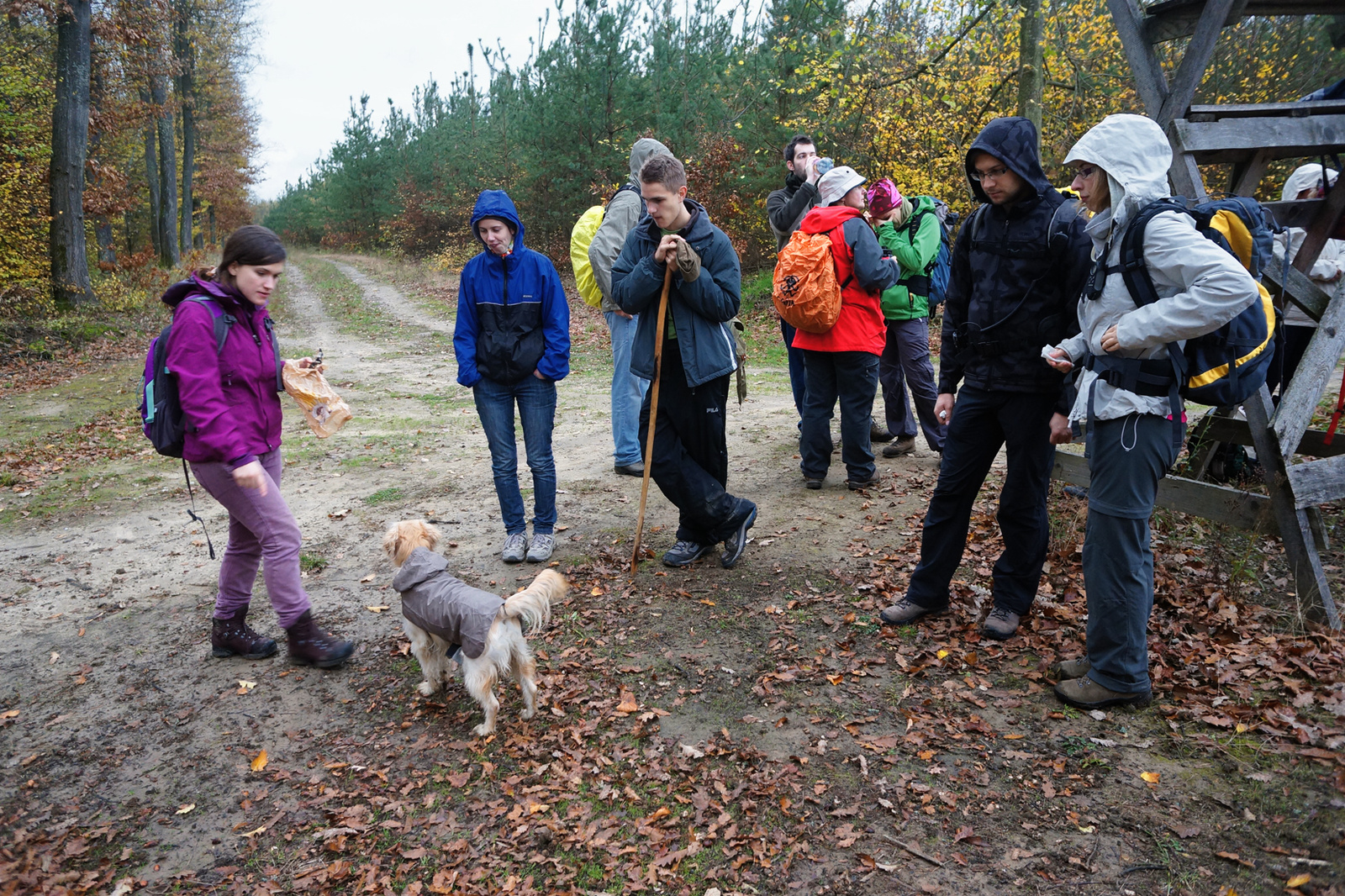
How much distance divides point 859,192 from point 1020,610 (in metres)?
3.37

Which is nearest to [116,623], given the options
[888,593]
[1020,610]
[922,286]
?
[888,593]

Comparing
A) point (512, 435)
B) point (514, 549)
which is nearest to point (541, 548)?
point (514, 549)

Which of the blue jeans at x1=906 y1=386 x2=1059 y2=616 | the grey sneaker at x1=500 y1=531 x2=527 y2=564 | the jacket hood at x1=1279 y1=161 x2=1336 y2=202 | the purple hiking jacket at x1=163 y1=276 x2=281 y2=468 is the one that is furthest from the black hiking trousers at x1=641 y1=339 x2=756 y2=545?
the jacket hood at x1=1279 y1=161 x2=1336 y2=202

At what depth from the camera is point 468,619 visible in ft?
11.3

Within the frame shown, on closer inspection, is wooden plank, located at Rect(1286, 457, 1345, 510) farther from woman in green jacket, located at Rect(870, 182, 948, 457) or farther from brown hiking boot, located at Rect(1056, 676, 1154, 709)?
woman in green jacket, located at Rect(870, 182, 948, 457)

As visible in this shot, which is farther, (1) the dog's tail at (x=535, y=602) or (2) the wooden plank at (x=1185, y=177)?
(2) the wooden plank at (x=1185, y=177)

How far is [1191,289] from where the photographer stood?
113 inches

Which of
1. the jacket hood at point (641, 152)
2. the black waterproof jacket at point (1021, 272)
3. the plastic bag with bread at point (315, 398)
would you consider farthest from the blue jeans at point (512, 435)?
the black waterproof jacket at point (1021, 272)

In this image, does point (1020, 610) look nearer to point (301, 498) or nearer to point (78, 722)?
point (78, 722)

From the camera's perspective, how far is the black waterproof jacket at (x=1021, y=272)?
3521mm

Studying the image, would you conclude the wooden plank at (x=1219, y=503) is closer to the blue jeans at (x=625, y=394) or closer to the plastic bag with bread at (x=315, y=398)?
the blue jeans at (x=625, y=394)

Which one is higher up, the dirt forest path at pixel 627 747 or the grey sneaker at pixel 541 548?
the grey sneaker at pixel 541 548

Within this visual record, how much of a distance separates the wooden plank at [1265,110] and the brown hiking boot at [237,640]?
226 inches

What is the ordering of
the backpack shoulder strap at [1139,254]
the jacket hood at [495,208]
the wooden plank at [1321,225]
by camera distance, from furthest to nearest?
the jacket hood at [495,208] → the wooden plank at [1321,225] → the backpack shoulder strap at [1139,254]
